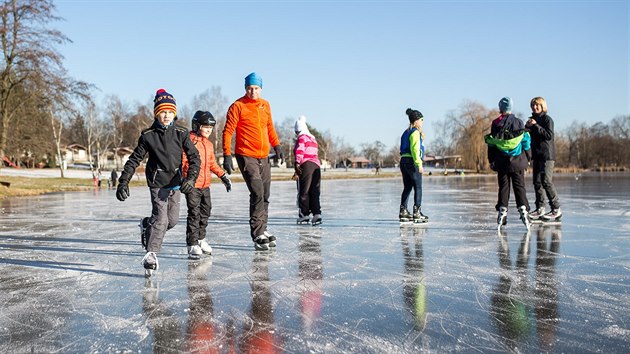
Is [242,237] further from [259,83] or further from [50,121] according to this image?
[50,121]

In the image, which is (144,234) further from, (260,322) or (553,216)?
(553,216)

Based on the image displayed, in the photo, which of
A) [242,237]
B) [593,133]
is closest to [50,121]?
[242,237]

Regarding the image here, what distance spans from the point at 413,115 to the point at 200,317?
5.56 m

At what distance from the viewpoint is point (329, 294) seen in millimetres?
3348

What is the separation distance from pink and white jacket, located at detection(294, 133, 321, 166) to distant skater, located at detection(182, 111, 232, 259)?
2502mm

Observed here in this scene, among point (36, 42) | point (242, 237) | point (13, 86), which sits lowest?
point (242, 237)

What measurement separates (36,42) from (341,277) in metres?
23.2

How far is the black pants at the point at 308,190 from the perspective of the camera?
775cm

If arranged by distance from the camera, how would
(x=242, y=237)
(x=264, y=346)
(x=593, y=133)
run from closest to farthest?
(x=264, y=346) < (x=242, y=237) < (x=593, y=133)

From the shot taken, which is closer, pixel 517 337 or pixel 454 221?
pixel 517 337

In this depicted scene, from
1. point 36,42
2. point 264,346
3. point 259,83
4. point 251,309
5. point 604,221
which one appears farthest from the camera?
point 36,42

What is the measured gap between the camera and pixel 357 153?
14788 centimetres

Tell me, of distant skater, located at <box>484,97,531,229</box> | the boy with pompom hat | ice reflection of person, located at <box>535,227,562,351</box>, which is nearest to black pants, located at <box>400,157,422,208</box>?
distant skater, located at <box>484,97,531,229</box>

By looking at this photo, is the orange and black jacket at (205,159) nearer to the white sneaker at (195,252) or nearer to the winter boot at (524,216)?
the white sneaker at (195,252)
